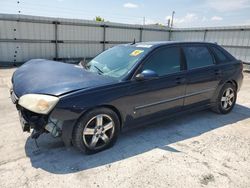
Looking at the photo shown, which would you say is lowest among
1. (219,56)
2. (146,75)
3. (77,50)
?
(77,50)

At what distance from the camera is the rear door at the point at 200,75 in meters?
4.02

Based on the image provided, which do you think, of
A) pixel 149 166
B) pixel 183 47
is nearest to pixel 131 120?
pixel 149 166

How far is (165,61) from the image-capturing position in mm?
3725

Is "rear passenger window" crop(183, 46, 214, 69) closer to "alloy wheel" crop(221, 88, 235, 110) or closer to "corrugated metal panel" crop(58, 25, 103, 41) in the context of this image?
"alloy wheel" crop(221, 88, 235, 110)

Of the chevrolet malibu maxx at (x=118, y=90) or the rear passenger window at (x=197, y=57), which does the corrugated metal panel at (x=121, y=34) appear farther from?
the rear passenger window at (x=197, y=57)

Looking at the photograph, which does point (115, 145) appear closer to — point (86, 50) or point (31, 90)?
point (31, 90)

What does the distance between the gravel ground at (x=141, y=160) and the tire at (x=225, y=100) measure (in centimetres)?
65

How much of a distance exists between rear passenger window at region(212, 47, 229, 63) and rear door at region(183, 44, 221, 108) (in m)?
0.16

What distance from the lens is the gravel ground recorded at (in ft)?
8.36

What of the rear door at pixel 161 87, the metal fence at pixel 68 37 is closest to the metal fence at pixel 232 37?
the metal fence at pixel 68 37

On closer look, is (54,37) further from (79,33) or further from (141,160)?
(141,160)

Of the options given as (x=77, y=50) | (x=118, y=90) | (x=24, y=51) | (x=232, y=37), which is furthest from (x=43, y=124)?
(x=232, y=37)

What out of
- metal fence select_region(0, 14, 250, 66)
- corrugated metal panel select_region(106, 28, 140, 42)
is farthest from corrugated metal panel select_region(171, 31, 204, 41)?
corrugated metal panel select_region(106, 28, 140, 42)

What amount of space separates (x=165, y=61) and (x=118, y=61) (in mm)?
777
